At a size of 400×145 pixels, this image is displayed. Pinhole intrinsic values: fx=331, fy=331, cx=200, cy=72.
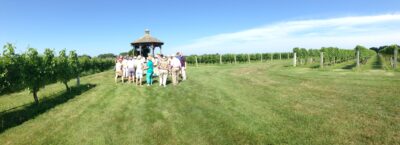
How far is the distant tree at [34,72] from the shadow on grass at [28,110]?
23.5 inches

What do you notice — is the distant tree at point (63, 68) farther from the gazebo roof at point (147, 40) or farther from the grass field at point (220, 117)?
the gazebo roof at point (147, 40)

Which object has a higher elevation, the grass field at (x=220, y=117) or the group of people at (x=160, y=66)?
the group of people at (x=160, y=66)

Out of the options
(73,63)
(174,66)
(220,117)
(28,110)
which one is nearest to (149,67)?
(174,66)

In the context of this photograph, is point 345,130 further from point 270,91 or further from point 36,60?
point 36,60

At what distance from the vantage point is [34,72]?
1403cm

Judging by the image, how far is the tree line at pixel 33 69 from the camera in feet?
40.2

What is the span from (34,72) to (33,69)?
149mm

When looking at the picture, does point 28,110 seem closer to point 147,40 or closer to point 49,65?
point 49,65

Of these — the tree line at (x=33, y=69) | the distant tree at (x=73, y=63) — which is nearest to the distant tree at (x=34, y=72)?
the tree line at (x=33, y=69)

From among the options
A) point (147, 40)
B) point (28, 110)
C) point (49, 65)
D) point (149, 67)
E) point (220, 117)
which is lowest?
point (28, 110)

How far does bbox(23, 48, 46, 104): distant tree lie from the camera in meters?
13.5

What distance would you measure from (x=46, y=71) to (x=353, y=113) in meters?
12.7

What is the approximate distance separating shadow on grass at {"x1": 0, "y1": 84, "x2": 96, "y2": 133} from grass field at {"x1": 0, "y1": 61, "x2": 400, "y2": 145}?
3 cm

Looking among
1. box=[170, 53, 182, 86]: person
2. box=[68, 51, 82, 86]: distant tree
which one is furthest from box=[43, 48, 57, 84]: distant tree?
box=[170, 53, 182, 86]: person
